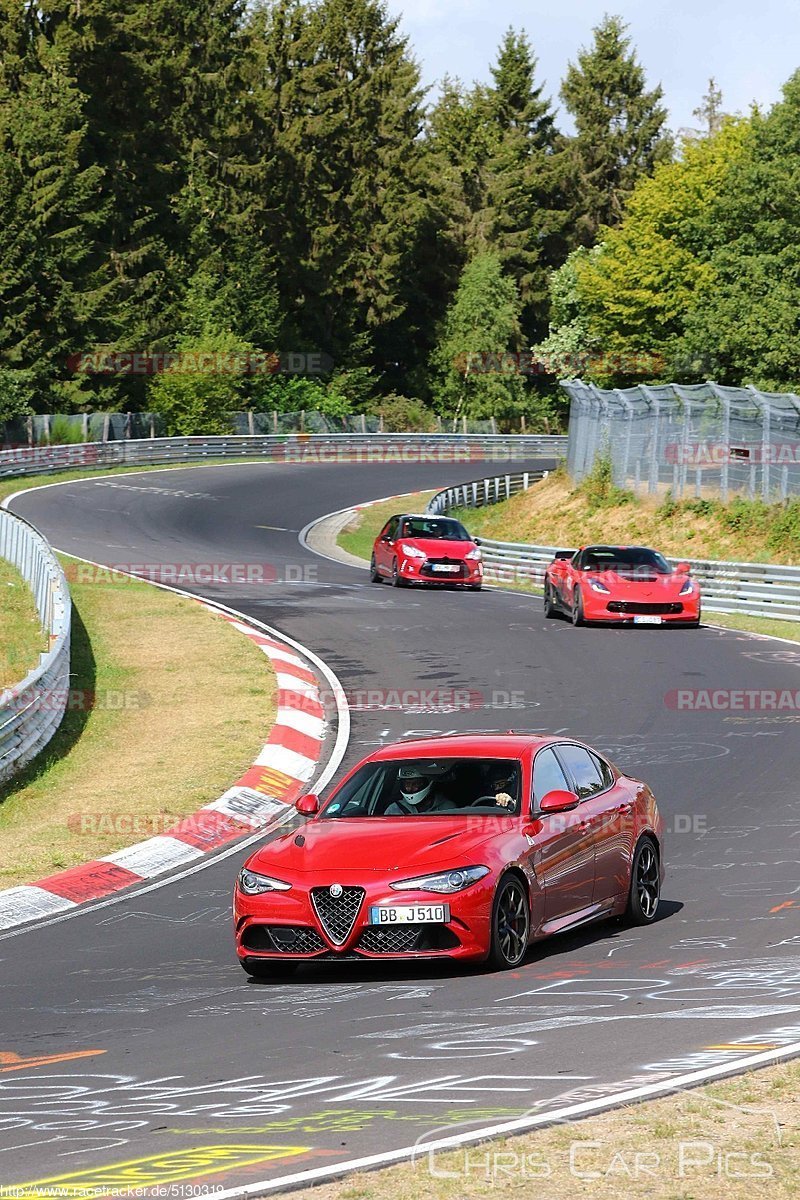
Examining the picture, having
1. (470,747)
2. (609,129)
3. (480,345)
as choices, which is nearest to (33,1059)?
(470,747)

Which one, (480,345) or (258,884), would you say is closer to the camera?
(258,884)

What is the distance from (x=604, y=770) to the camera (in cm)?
1133

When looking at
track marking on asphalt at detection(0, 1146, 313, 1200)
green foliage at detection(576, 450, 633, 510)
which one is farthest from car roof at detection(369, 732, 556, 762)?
green foliage at detection(576, 450, 633, 510)

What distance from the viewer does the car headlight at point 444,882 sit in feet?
30.5

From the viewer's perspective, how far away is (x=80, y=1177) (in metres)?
5.78

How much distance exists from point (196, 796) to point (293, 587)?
18.8 m

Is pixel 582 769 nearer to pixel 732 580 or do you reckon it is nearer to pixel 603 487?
pixel 732 580

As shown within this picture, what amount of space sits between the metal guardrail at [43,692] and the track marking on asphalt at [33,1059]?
7.97 m

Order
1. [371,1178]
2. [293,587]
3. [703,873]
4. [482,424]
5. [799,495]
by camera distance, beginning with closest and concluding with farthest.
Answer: [371,1178]
[703,873]
[293,587]
[799,495]
[482,424]

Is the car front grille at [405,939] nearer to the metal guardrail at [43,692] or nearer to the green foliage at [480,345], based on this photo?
the metal guardrail at [43,692]

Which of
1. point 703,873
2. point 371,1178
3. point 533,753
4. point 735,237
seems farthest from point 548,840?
point 735,237

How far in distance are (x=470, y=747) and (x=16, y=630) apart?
51.1 feet

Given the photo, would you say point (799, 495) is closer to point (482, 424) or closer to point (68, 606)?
point (68, 606)

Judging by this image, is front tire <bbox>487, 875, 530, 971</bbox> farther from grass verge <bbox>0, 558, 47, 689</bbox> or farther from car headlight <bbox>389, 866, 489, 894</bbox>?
grass verge <bbox>0, 558, 47, 689</bbox>
